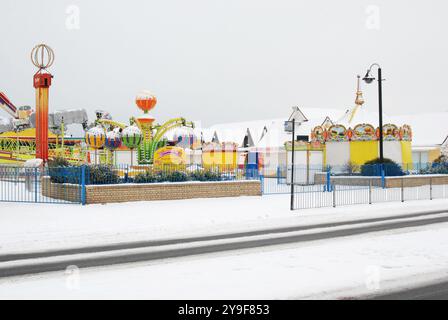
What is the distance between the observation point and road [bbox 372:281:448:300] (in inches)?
291

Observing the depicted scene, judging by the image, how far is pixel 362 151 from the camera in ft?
127

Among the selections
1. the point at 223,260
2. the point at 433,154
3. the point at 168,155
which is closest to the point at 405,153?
the point at 433,154

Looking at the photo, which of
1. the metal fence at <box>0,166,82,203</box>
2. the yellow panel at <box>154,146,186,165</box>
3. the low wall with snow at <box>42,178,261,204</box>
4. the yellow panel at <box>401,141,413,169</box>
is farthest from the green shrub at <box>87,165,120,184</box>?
the yellow panel at <box>401,141,413,169</box>

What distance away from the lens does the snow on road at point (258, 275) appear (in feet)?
24.9

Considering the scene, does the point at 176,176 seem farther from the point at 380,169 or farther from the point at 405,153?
the point at 405,153

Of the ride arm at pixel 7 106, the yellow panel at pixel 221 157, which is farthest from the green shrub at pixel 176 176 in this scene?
the ride arm at pixel 7 106

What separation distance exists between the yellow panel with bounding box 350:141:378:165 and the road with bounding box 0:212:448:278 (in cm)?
2301

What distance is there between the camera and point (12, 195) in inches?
994

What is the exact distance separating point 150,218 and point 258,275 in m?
9.00

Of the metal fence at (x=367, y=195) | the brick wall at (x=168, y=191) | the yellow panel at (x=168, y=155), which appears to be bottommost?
the metal fence at (x=367, y=195)

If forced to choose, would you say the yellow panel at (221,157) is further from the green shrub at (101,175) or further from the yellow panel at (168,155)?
the green shrub at (101,175)

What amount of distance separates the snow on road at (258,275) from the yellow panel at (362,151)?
27.4 m
